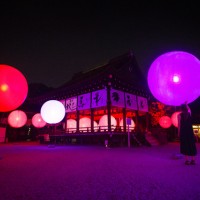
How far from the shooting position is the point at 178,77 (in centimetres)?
556

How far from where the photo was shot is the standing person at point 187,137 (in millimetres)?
5656

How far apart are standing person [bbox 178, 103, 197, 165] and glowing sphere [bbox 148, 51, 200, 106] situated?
1.55 feet

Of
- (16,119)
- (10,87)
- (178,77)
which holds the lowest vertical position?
(16,119)

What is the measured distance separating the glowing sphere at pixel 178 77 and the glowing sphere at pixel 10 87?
3.99 m

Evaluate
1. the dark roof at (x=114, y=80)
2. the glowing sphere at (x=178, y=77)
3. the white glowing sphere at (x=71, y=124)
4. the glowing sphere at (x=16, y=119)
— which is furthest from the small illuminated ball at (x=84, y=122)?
the glowing sphere at (x=178, y=77)

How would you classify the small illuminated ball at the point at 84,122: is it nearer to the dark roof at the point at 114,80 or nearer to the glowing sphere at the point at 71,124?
Answer: the glowing sphere at the point at 71,124

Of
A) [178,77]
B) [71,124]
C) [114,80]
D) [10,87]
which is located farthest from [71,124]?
[178,77]

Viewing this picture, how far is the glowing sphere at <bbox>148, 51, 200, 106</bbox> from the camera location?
5551 millimetres

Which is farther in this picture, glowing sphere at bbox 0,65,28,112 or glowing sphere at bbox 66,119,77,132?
glowing sphere at bbox 66,119,77,132

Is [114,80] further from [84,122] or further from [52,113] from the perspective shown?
[52,113]

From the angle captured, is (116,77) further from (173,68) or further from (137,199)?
(137,199)

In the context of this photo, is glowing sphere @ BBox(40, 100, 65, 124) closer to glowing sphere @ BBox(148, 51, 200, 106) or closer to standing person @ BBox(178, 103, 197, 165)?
glowing sphere @ BBox(148, 51, 200, 106)

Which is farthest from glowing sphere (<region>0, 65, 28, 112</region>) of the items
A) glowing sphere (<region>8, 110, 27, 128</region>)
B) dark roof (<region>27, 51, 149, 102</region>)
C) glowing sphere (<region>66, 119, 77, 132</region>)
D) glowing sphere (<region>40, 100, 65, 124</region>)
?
glowing sphere (<region>66, 119, 77, 132</region>)

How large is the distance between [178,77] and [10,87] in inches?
185
